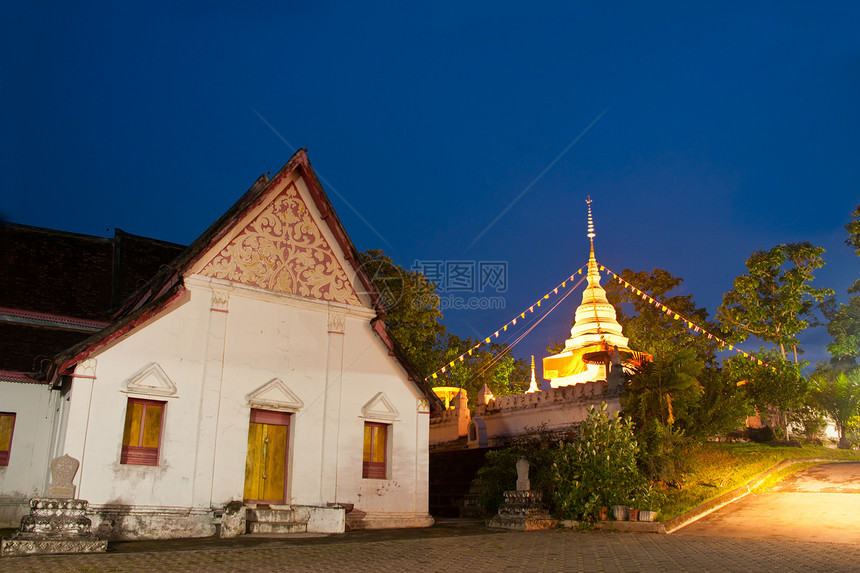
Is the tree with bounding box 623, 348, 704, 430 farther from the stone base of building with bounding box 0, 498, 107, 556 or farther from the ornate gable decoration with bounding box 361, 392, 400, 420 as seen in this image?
the stone base of building with bounding box 0, 498, 107, 556

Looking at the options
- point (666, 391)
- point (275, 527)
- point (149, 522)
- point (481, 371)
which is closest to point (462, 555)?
point (275, 527)

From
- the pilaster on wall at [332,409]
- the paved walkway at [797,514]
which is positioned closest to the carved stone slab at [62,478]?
the pilaster on wall at [332,409]

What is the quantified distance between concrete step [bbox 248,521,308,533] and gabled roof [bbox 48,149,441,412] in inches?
164

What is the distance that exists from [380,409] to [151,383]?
4.99 m

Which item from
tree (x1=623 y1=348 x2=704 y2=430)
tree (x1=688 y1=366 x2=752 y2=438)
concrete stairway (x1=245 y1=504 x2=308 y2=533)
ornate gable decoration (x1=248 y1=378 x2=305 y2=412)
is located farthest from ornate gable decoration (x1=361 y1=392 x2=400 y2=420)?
tree (x1=688 y1=366 x2=752 y2=438)

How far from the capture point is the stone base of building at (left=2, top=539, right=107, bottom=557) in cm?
924

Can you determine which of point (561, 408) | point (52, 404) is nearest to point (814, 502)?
point (561, 408)

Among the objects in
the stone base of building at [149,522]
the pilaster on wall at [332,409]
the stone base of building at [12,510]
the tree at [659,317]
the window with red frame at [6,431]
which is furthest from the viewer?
the tree at [659,317]

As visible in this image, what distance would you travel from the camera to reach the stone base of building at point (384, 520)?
14281 millimetres

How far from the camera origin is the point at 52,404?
45.3ft

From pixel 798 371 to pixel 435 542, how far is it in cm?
2419

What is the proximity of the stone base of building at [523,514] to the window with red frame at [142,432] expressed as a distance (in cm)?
710

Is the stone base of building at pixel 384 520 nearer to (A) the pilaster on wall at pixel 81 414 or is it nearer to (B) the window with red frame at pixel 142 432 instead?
(B) the window with red frame at pixel 142 432

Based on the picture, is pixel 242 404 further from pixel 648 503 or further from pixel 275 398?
pixel 648 503
